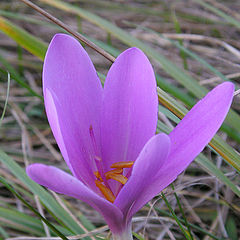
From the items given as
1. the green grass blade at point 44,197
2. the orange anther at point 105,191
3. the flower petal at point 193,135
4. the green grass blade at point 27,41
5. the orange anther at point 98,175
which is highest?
the green grass blade at point 27,41

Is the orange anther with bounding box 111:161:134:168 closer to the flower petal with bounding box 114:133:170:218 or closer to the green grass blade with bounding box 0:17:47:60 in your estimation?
the flower petal with bounding box 114:133:170:218

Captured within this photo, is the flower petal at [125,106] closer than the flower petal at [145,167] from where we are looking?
No

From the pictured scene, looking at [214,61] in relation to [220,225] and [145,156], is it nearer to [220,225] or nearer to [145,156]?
[220,225]

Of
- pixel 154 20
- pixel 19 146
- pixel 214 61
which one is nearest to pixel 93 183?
pixel 19 146

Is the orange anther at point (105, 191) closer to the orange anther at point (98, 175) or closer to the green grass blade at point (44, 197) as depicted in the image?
the orange anther at point (98, 175)

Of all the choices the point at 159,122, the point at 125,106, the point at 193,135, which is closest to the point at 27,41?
the point at 159,122

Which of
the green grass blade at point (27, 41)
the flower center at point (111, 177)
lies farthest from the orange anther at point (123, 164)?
the green grass blade at point (27, 41)

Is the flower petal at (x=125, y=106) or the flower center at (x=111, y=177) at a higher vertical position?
the flower petal at (x=125, y=106)

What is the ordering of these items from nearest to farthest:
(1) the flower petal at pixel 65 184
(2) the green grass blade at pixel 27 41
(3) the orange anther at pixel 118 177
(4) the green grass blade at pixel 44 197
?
(1) the flower petal at pixel 65 184, (3) the orange anther at pixel 118 177, (4) the green grass blade at pixel 44 197, (2) the green grass blade at pixel 27 41
